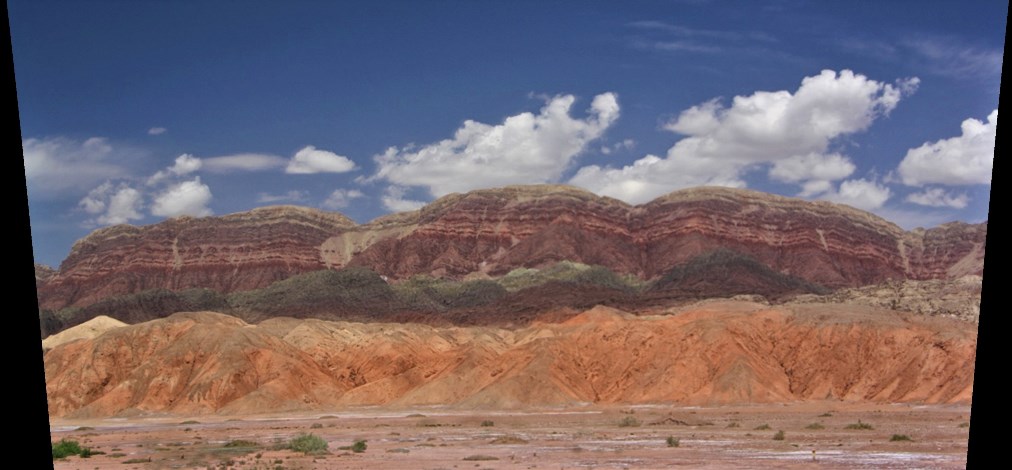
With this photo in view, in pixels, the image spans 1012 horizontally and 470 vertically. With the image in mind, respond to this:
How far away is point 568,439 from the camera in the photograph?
50.0 metres

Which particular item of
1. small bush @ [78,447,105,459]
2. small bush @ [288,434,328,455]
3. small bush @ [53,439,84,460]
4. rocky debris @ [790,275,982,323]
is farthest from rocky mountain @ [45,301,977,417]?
small bush @ [53,439,84,460]

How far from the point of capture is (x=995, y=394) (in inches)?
116

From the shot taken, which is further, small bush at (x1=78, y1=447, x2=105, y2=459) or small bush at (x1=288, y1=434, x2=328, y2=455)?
small bush at (x1=78, y1=447, x2=105, y2=459)

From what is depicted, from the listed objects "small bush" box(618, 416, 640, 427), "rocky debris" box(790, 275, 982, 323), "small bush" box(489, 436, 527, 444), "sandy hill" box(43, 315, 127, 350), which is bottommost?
"small bush" box(618, 416, 640, 427)

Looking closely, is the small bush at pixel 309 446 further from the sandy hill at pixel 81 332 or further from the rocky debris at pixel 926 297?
the sandy hill at pixel 81 332

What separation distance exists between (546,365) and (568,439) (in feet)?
140

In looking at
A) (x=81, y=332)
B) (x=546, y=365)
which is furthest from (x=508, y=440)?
(x=81, y=332)

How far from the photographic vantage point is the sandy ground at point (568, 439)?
36938 mm

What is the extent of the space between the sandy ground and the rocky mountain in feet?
20.3

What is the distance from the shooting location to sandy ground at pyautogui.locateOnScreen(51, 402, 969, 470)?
3694 cm

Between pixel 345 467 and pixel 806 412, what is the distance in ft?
142

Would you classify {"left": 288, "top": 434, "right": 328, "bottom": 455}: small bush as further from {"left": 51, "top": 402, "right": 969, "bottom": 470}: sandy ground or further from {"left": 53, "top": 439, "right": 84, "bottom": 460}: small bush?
{"left": 53, "top": 439, "right": 84, "bottom": 460}: small bush

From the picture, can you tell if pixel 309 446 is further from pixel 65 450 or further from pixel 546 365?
pixel 546 365

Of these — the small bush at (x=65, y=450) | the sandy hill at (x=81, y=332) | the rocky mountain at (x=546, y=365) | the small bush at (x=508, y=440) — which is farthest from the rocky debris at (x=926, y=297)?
the sandy hill at (x=81, y=332)
